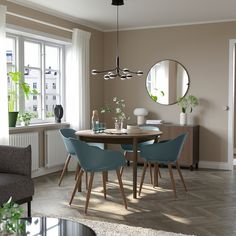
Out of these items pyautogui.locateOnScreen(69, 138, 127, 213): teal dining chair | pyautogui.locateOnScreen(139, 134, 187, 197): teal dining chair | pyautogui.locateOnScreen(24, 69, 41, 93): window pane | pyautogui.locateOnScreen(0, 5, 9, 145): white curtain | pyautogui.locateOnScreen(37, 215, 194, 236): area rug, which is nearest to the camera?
pyautogui.locateOnScreen(37, 215, 194, 236): area rug

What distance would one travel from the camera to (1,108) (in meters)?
5.05

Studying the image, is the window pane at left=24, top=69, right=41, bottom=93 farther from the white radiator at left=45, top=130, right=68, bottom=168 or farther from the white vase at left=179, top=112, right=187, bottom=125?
the white vase at left=179, top=112, right=187, bottom=125

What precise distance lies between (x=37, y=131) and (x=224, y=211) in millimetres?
3086

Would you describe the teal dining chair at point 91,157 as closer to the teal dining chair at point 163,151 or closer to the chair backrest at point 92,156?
the chair backrest at point 92,156

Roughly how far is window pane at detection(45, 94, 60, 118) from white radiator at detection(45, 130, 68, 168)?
44cm

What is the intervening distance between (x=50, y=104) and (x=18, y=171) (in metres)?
2.94

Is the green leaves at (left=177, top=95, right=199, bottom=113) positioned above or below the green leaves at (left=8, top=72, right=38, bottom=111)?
below

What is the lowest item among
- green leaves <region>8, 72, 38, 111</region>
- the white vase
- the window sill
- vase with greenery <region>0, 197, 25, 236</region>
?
vase with greenery <region>0, 197, 25, 236</region>

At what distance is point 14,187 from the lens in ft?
12.0

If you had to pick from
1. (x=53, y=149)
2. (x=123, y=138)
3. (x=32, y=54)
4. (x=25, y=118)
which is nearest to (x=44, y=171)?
(x=53, y=149)

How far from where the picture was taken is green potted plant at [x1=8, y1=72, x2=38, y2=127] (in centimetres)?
554

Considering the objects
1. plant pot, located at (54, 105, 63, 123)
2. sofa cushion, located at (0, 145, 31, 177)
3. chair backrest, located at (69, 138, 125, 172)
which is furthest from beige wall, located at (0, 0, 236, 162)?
sofa cushion, located at (0, 145, 31, 177)

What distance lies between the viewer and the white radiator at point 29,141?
218 inches

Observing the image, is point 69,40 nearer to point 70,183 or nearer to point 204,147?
point 70,183
